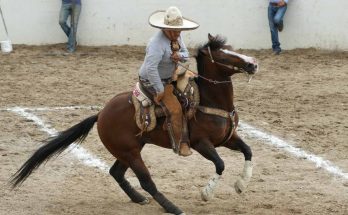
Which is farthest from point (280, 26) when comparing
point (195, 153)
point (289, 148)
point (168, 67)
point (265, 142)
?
point (168, 67)

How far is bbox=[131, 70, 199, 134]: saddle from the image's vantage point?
705 cm

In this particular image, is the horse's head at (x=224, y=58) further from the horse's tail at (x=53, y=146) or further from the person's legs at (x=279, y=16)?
the person's legs at (x=279, y=16)

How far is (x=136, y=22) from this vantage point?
16.6m

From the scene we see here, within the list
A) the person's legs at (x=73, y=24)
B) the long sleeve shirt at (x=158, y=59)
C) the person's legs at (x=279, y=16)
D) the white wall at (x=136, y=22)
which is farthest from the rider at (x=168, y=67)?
the white wall at (x=136, y=22)

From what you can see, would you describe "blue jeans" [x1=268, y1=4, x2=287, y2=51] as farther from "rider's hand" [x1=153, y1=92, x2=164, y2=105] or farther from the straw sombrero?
"rider's hand" [x1=153, y1=92, x2=164, y2=105]

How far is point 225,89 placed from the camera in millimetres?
7094

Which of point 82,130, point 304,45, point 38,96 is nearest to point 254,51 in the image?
point 304,45

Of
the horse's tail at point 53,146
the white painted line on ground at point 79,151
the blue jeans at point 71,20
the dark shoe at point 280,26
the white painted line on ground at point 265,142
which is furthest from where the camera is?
the blue jeans at point 71,20

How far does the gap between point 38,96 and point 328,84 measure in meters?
5.05

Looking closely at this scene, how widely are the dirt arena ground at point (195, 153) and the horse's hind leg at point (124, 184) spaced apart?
0.33 ft

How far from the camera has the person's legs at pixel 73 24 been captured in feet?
52.7

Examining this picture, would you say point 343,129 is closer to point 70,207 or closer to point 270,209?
point 270,209

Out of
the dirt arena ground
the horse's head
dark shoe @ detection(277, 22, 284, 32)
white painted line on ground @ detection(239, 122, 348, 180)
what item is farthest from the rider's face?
dark shoe @ detection(277, 22, 284, 32)

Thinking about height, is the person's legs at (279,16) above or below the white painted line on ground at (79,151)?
below
